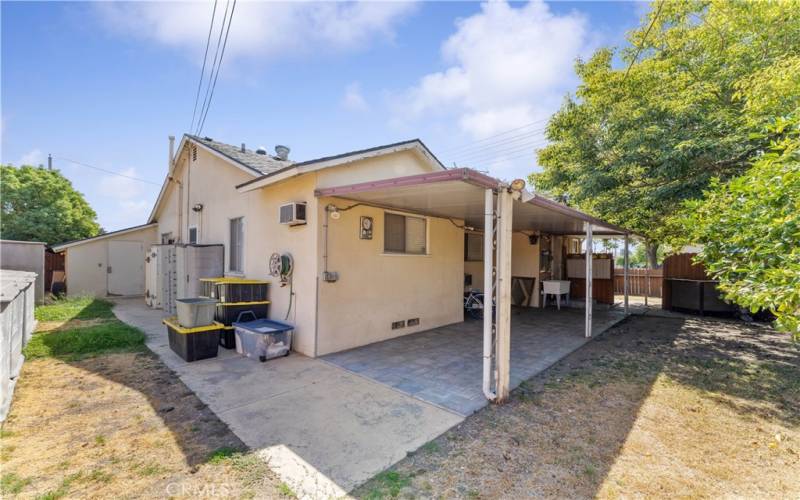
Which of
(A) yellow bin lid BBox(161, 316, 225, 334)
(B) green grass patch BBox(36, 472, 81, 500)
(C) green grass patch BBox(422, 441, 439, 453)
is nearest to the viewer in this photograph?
(B) green grass patch BBox(36, 472, 81, 500)

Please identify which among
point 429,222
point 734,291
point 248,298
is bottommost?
point 248,298

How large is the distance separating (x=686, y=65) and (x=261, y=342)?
36.4ft

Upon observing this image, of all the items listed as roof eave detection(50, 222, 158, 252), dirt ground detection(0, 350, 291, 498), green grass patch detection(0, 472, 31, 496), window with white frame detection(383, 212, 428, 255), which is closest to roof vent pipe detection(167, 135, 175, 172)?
roof eave detection(50, 222, 158, 252)

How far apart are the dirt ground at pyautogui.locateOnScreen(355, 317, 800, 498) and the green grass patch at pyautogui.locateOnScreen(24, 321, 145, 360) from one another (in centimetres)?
578

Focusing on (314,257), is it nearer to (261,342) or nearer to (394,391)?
(261,342)

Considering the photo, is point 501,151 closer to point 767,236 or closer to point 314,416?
point 767,236

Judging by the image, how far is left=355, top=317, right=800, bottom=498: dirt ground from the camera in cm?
243

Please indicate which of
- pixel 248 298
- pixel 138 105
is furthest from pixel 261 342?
pixel 138 105

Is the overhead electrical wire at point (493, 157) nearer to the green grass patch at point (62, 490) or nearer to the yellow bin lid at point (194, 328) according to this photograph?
the yellow bin lid at point (194, 328)

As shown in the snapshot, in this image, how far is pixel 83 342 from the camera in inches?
230

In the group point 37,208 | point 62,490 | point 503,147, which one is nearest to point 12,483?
point 62,490

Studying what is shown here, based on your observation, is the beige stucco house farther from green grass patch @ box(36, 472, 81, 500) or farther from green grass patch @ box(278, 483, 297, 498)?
green grass patch @ box(36, 472, 81, 500)

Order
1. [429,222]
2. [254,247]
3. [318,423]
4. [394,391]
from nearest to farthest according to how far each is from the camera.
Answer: [318,423], [394,391], [254,247], [429,222]

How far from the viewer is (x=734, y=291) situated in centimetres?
297
